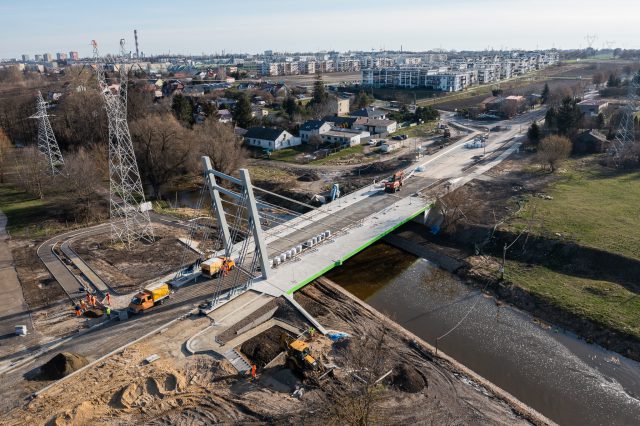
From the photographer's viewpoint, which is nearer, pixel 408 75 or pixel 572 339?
pixel 572 339

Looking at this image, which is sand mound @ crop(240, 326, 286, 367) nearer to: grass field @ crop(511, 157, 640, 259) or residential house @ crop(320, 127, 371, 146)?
grass field @ crop(511, 157, 640, 259)

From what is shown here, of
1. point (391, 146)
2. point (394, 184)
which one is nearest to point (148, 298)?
point (394, 184)

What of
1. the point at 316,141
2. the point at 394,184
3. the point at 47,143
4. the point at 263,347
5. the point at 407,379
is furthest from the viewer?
the point at 316,141

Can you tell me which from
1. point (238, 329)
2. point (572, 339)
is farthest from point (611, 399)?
point (238, 329)

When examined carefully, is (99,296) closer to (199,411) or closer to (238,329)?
(238,329)

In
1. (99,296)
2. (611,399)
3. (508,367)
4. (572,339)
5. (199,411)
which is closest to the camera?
(199,411)

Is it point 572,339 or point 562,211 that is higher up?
point 562,211

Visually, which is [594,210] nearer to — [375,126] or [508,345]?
[508,345]
